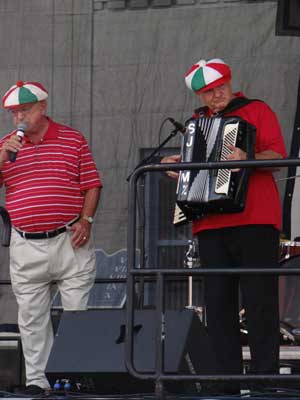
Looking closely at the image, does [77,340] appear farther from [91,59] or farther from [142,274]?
[91,59]

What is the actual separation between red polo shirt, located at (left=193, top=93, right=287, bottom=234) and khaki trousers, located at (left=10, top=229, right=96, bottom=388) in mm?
773

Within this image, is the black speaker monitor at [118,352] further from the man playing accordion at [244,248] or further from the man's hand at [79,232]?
the man's hand at [79,232]

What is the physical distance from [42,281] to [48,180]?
0.51m

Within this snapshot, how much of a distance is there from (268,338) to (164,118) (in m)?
3.02

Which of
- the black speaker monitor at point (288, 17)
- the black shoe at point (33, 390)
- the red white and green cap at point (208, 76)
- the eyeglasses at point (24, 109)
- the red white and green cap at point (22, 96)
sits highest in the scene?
the black speaker monitor at point (288, 17)

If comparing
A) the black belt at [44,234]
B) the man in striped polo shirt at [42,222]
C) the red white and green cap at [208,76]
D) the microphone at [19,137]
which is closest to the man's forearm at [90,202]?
the man in striped polo shirt at [42,222]

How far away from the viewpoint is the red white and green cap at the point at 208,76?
5.29 meters

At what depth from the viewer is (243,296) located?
5.12 meters

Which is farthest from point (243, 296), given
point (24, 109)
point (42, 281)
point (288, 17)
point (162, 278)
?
point (288, 17)

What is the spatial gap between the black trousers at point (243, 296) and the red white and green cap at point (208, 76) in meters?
0.69

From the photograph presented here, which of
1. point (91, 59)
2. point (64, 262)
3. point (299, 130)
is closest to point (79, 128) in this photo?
point (91, 59)

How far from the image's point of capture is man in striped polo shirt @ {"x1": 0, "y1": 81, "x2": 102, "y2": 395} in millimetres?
5699

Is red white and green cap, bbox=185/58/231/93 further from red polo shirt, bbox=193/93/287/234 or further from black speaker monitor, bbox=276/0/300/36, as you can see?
black speaker monitor, bbox=276/0/300/36

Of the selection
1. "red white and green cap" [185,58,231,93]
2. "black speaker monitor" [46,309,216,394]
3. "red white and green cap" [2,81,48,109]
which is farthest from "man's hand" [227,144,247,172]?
"red white and green cap" [2,81,48,109]
